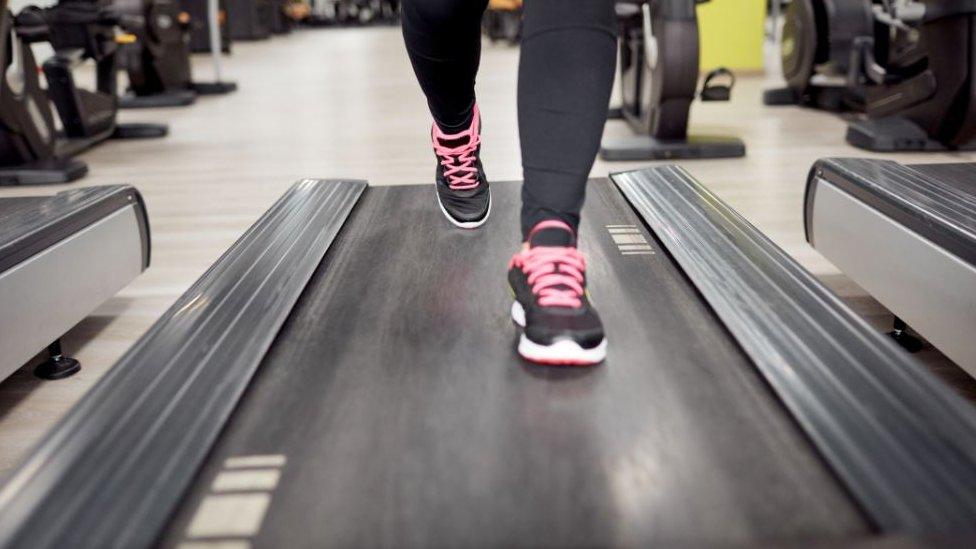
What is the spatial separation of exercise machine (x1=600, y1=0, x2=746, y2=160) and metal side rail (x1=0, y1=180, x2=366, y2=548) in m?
1.99

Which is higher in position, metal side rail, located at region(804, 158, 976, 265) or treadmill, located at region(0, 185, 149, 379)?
metal side rail, located at region(804, 158, 976, 265)

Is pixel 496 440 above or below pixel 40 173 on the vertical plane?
above

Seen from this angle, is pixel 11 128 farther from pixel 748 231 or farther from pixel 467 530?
pixel 467 530

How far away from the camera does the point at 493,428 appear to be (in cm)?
81

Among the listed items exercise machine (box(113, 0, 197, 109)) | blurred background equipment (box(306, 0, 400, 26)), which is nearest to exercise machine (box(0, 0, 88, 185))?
exercise machine (box(113, 0, 197, 109))

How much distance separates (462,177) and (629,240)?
339 millimetres

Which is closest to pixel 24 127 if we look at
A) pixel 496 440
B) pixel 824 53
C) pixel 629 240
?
pixel 629 240

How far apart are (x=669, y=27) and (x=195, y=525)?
104 inches

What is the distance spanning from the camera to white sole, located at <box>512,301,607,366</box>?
0.92 m

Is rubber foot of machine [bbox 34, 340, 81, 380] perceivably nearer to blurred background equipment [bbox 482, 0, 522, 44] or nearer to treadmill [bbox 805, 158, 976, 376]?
treadmill [bbox 805, 158, 976, 376]

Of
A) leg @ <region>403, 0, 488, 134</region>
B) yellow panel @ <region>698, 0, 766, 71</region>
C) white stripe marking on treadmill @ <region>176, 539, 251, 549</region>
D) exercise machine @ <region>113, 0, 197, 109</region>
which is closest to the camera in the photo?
white stripe marking on treadmill @ <region>176, 539, 251, 549</region>

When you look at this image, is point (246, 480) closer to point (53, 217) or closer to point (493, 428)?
point (493, 428)

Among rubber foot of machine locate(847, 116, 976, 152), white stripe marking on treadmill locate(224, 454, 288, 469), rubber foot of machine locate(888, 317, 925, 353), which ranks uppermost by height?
white stripe marking on treadmill locate(224, 454, 288, 469)

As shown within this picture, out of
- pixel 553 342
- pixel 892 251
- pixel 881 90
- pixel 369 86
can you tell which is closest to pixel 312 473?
pixel 553 342
